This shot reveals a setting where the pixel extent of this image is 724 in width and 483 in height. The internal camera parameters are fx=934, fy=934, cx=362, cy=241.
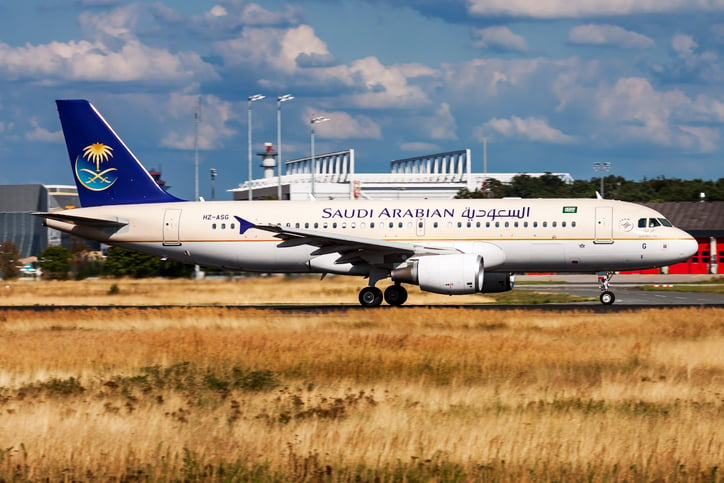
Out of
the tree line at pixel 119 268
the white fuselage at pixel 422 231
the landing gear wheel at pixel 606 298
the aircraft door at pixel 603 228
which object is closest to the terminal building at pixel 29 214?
the tree line at pixel 119 268

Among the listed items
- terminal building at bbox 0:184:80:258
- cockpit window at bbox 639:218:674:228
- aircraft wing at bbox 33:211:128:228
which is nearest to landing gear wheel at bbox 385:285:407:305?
cockpit window at bbox 639:218:674:228

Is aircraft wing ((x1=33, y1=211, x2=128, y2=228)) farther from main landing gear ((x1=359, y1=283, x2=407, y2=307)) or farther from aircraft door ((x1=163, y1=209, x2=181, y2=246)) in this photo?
main landing gear ((x1=359, y1=283, x2=407, y2=307))

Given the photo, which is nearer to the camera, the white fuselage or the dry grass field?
the dry grass field

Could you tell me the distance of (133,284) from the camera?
153 ft

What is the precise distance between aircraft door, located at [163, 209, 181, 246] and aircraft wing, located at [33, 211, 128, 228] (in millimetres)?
1437

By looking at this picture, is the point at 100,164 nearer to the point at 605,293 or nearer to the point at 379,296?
the point at 379,296

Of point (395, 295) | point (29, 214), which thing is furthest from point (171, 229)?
point (29, 214)

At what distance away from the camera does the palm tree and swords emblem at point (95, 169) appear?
34.0 metres

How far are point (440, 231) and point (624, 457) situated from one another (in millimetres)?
21341

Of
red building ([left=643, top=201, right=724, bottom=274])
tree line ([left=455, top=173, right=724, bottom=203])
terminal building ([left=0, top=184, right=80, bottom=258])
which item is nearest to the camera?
red building ([left=643, top=201, right=724, bottom=274])

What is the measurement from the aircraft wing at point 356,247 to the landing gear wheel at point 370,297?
3.67 ft

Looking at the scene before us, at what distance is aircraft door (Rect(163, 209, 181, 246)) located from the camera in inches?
1288

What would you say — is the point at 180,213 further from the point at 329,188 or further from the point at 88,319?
the point at 329,188

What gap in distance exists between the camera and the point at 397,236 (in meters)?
31.3
